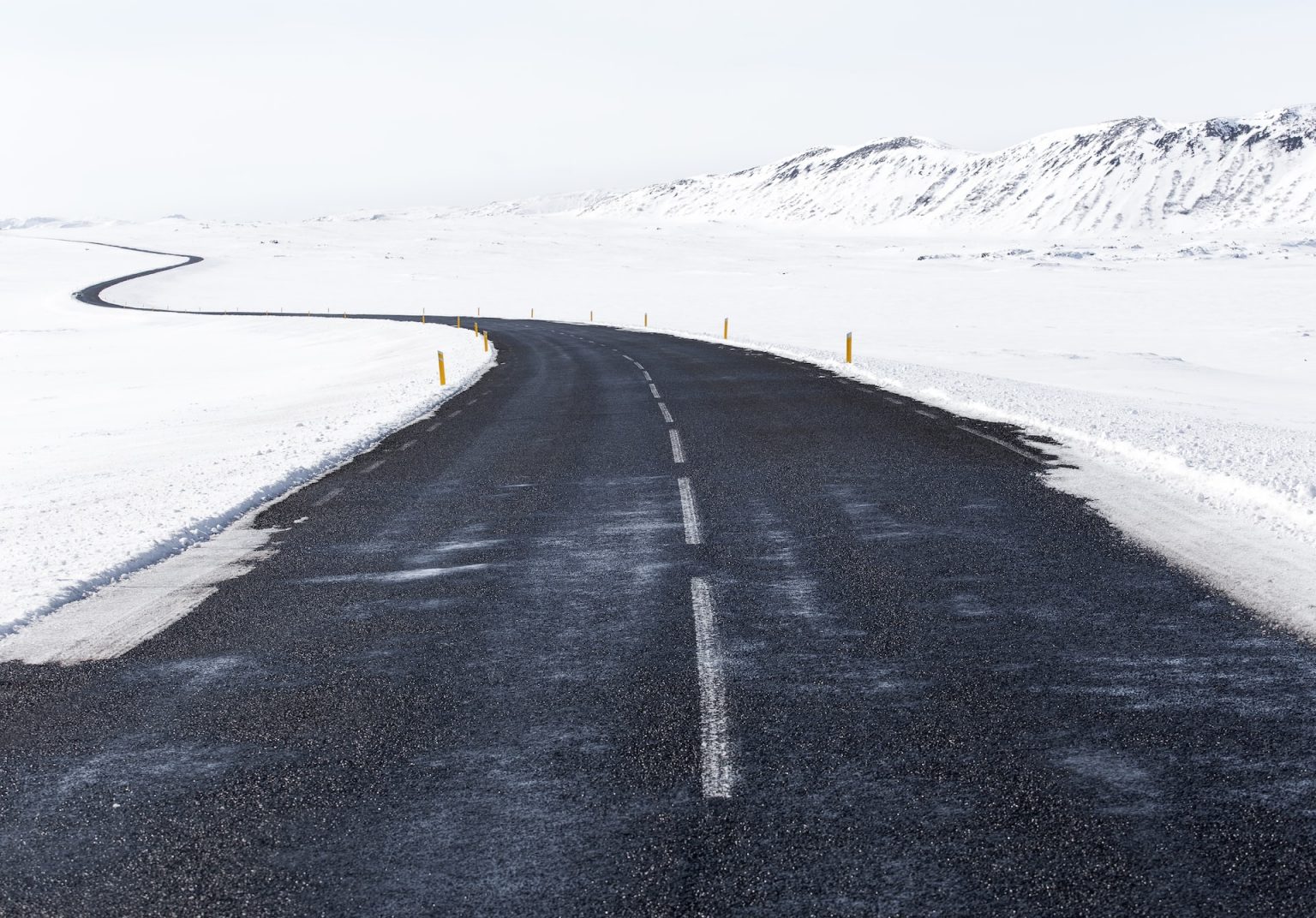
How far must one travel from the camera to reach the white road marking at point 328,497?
10.8 metres

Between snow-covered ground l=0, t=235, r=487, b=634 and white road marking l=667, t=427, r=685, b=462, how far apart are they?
4.50m

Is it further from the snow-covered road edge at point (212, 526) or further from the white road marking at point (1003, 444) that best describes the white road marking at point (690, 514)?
the snow-covered road edge at point (212, 526)

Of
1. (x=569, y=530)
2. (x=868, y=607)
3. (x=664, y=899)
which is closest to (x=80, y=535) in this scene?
(x=569, y=530)

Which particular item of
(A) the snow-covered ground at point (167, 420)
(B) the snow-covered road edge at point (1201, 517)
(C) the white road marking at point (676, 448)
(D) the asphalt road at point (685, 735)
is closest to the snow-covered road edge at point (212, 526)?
(A) the snow-covered ground at point (167, 420)

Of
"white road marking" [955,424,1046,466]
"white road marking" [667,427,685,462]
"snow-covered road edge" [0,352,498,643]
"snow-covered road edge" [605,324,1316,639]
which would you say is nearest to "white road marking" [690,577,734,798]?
"snow-covered road edge" [605,324,1316,639]

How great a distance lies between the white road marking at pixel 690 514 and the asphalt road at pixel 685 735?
0.25 ft

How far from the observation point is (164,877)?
3682 mm

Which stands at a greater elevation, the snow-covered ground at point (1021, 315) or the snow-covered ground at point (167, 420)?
the snow-covered ground at point (1021, 315)

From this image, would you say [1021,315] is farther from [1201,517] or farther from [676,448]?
[1201,517]

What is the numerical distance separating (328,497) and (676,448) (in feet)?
15.1

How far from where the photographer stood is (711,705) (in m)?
5.04

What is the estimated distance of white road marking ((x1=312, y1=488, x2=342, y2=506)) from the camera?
1084 centimetres

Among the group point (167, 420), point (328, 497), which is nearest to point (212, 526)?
point (328, 497)

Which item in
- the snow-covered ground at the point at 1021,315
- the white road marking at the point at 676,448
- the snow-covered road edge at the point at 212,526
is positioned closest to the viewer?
the snow-covered road edge at the point at 212,526
